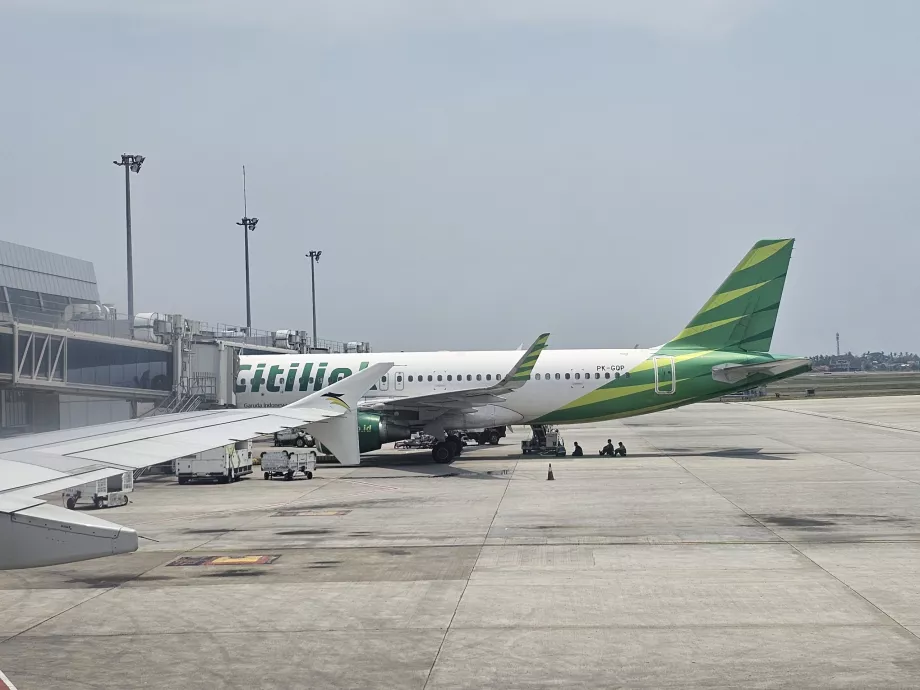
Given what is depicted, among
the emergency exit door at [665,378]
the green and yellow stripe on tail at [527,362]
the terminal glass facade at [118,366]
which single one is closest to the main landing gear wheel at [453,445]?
the green and yellow stripe on tail at [527,362]

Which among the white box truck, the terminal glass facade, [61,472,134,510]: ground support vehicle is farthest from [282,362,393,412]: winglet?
the terminal glass facade

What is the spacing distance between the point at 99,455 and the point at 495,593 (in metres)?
6.20

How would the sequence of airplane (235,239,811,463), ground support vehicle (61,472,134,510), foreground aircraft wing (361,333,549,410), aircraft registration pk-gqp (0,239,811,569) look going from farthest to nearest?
airplane (235,239,811,463), aircraft registration pk-gqp (0,239,811,569), foreground aircraft wing (361,333,549,410), ground support vehicle (61,472,134,510)

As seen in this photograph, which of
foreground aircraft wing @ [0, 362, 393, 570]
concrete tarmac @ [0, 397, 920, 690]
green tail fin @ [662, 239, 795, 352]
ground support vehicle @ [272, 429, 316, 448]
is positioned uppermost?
green tail fin @ [662, 239, 795, 352]

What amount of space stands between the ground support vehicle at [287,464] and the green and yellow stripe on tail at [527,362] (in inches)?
287

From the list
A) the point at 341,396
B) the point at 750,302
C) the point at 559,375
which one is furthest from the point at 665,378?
the point at 341,396

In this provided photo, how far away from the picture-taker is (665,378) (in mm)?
35656

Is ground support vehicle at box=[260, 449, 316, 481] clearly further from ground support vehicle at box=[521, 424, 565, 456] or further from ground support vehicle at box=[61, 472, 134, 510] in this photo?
ground support vehicle at box=[521, 424, 565, 456]

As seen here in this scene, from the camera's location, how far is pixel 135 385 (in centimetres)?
3419

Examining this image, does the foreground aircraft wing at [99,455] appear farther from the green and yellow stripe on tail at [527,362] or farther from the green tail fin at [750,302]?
the green tail fin at [750,302]

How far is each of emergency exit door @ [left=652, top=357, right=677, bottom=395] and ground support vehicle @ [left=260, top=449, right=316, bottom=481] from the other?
13501 millimetres

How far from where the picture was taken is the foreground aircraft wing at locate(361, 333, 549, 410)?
3200 cm

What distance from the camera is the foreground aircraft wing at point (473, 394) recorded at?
32.0 metres

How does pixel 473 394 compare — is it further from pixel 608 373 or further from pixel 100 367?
pixel 100 367
